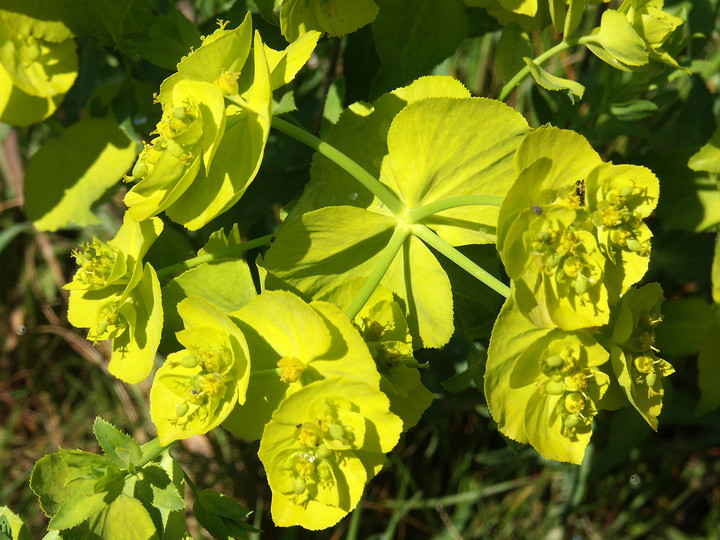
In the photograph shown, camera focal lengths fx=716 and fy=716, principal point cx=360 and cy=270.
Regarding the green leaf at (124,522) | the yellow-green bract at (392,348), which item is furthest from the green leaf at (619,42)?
the green leaf at (124,522)

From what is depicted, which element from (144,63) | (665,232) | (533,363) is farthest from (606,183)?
(144,63)

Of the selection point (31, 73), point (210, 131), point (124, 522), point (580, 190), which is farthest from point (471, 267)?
point (31, 73)

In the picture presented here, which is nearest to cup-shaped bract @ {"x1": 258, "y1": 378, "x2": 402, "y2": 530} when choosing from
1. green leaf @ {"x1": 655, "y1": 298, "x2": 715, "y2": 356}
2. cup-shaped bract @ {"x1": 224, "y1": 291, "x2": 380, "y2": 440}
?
cup-shaped bract @ {"x1": 224, "y1": 291, "x2": 380, "y2": 440}

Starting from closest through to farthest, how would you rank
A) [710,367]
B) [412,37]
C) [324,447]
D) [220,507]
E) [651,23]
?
1. [324,447]
2. [220,507]
3. [651,23]
4. [412,37]
5. [710,367]

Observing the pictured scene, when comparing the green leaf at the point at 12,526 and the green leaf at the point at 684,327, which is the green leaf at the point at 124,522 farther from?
the green leaf at the point at 684,327

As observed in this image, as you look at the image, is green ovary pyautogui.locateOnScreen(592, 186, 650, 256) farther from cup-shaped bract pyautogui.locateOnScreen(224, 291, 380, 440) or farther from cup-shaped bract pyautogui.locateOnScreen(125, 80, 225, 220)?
cup-shaped bract pyautogui.locateOnScreen(125, 80, 225, 220)

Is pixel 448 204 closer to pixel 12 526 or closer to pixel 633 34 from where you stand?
pixel 633 34
